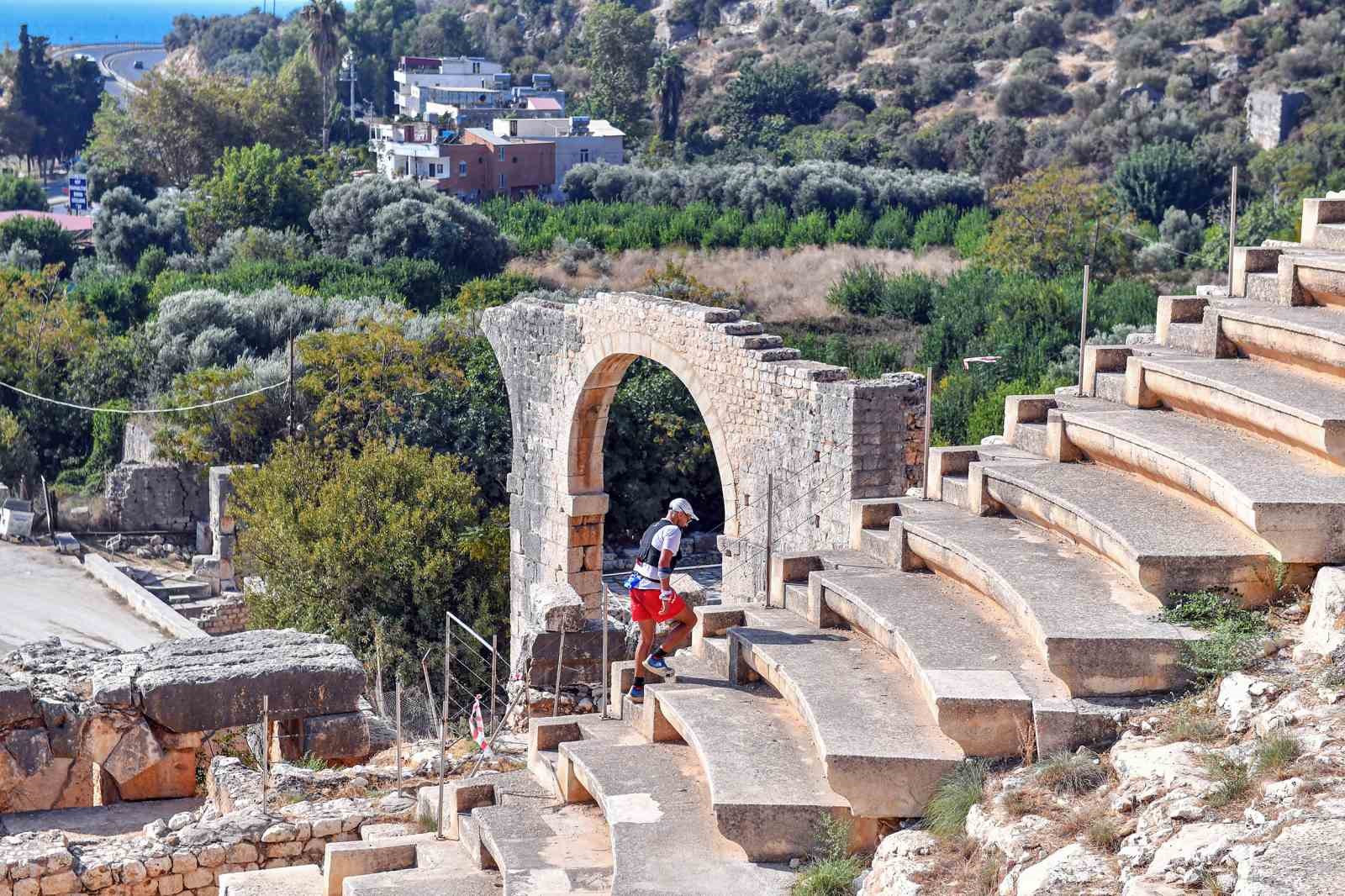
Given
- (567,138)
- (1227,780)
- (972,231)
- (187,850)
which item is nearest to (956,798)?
(1227,780)

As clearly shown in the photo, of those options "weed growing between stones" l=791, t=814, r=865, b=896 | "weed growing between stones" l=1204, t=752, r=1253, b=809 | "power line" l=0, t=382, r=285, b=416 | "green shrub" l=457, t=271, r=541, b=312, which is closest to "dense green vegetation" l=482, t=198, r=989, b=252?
"green shrub" l=457, t=271, r=541, b=312

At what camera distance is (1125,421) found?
9.91 m

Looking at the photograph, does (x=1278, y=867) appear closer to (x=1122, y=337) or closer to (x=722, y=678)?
(x=722, y=678)

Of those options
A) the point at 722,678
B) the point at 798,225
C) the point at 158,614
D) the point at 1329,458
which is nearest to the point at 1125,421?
the point at 1329,458

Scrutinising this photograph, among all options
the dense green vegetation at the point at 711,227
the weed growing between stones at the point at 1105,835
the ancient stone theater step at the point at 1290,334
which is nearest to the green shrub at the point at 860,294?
the dense green vegetation at the point at 711,227

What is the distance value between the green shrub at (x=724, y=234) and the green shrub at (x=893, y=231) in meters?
3.84

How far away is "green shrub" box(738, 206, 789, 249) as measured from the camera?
5141 cm

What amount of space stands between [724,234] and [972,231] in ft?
23.1

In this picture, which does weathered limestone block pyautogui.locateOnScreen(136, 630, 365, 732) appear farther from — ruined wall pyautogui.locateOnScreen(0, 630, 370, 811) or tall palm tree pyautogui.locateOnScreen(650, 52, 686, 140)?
tall palm tree pyautogui.locateOnScreen(650, 52, 686, 140)

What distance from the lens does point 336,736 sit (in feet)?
42.4

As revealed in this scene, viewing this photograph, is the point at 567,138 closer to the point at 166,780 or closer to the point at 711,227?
the point at 711,227

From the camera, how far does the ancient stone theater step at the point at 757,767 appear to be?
7.81m

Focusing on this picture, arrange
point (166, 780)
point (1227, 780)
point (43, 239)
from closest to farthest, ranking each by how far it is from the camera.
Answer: point (1227, 780)
point (166, 780)
point (43, 239)

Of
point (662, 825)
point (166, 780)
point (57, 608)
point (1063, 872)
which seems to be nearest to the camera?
point (1063, 872)
